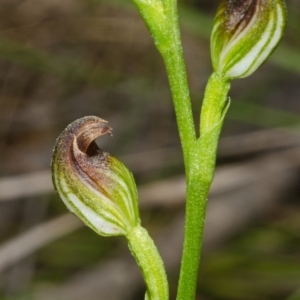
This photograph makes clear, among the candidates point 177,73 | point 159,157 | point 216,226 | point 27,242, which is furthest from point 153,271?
point 159,157

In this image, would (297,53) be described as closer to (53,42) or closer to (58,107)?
(58,107)

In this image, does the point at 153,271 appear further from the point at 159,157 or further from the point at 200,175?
the point at 159,157

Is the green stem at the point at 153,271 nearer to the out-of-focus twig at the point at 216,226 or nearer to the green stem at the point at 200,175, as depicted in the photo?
the green stem at the point at 200,175

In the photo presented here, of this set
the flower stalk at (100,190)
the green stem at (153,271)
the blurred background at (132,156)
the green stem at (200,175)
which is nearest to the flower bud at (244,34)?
the green stem at (200,175)

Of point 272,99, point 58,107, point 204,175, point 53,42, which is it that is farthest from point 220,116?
point 53,42

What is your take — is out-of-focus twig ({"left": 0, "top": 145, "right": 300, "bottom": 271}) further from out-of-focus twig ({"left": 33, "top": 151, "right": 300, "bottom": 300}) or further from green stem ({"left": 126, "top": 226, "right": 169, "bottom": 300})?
green stem ({"left": 126, "top": 226, "right": 169, "bottom": 300})

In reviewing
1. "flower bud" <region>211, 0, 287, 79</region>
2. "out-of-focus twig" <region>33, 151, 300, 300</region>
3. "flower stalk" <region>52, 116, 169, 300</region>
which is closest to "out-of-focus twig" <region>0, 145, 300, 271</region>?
"out-of-focus twig" <region>33, 151, 300, 300</region>
